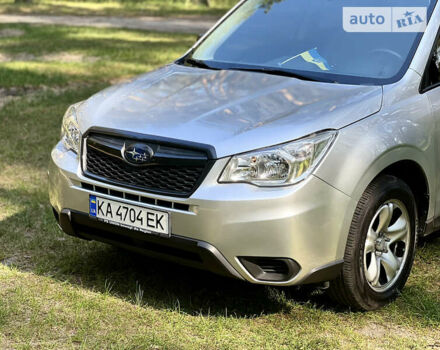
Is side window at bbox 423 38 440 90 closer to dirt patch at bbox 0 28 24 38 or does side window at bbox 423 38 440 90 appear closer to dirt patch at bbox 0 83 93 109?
dirt patch at bbox 0 83 93 109

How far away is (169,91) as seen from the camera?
167 inches

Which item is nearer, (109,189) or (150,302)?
(109,189)

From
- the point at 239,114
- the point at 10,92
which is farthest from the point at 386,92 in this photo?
the point at 10,92

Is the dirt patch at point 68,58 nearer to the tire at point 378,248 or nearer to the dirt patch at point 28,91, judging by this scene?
the dirt patch at point 28,91

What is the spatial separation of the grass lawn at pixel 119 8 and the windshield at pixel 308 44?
59.5ft

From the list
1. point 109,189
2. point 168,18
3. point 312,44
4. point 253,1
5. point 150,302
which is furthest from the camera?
A: point 168,18

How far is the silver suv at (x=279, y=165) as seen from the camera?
3525 millimetres

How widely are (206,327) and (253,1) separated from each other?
2565 millimetres

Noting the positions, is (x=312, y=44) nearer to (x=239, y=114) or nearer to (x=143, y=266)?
(x=239, y=114)

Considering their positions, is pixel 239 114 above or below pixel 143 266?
above

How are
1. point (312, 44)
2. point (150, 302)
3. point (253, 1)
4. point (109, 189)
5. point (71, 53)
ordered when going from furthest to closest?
point (71, 53) < point (253, 1) < point (312, 44) < point (150, 302) < point (109, 189)

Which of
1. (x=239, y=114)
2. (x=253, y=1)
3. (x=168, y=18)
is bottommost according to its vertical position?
(x=168, y=18)
